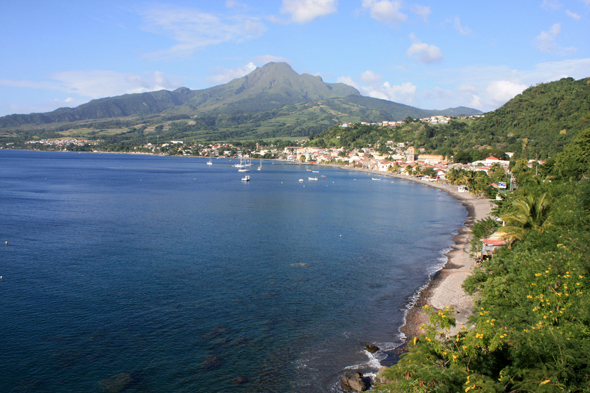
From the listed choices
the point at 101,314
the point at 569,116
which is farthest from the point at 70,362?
the point at 569,116

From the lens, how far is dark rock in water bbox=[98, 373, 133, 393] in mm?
11367

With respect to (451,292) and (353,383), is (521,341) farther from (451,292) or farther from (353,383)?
(451,292)

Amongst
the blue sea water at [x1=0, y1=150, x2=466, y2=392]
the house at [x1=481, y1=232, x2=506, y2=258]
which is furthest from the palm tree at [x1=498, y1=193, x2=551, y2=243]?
the blue sea water at [x1=0, y1=150, x2=466, y2=392]

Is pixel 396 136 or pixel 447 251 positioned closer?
pixel 447 251

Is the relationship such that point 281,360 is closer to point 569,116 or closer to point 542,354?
point 542,354

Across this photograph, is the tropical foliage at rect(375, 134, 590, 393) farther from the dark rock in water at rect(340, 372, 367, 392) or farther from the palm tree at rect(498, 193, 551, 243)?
the palm tree at rect(498, 193, 551, 243)

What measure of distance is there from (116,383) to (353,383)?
6844 millimetres

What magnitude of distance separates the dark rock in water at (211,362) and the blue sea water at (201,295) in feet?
0.19

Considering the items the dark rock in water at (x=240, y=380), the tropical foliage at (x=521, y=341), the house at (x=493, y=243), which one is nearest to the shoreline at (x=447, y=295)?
the house at (x=493, y=243)

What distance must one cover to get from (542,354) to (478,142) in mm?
113818

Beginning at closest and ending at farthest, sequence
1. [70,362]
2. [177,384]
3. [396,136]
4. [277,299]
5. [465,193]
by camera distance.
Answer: [177,384] → [70,362] → [277,299] → [465,193] → [396,136]

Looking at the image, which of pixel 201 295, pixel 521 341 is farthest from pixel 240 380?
pixel 521 341

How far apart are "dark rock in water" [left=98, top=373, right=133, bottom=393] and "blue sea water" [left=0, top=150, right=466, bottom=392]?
0.48 feet

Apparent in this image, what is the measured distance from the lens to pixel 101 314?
52.0 ft
